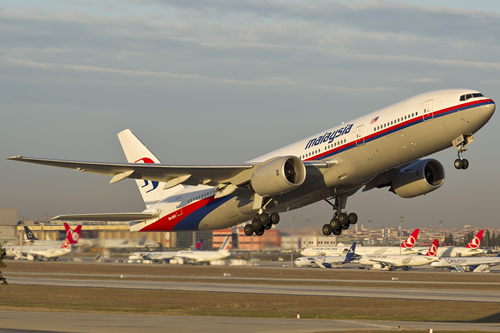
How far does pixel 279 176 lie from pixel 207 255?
80.8m

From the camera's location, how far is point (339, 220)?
3912cm

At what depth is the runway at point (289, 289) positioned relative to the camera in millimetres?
60938

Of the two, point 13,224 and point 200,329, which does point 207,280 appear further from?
point 13,224

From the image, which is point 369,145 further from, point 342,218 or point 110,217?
point 110,217

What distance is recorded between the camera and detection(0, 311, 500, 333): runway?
117 ft

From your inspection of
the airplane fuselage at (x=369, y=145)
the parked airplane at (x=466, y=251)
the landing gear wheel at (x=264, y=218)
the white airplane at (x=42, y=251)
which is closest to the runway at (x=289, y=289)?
the airplane fuselage at (x=369, y=145)

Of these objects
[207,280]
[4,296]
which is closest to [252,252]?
[207,280]

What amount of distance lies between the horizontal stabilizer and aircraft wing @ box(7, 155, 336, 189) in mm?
6024

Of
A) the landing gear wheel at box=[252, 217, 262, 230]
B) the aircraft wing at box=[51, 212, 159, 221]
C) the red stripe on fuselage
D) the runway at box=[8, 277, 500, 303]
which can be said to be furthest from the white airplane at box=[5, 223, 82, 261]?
the landing gear wheel at box=[252, 217, 262, 230]

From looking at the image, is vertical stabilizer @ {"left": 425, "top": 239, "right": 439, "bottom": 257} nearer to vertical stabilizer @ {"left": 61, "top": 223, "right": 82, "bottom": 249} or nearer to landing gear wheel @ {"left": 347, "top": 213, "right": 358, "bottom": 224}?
vertical stabilizer @ {"left": 61, "top": 223, "right": 82, "bottom": 249}

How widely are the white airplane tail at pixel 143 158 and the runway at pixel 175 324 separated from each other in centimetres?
970

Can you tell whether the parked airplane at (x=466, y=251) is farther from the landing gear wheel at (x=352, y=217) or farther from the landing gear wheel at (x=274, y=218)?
the landing gear wheel at (x=274, y=218)

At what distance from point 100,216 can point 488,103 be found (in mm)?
27380

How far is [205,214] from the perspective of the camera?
A: 4156 cm
